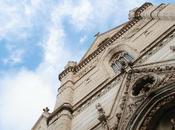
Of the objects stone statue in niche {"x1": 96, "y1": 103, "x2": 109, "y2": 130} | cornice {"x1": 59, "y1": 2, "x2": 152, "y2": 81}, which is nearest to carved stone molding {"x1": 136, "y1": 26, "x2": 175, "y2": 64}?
stone statue in niche {"x1": 96, "y1": 103, "x2": 109, "y2": 130}

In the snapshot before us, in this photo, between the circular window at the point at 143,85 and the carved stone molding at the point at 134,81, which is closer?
the carved stone molding at the point at 134,81

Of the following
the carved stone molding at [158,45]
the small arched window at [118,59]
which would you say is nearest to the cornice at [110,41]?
the small arched window at [118,59]

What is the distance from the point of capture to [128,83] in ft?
47.8

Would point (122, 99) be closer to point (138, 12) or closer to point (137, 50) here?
point (137, 50)

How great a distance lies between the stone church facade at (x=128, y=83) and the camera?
12.2 meters

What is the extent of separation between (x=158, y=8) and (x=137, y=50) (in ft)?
10.6

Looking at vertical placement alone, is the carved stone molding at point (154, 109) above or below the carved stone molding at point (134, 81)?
below

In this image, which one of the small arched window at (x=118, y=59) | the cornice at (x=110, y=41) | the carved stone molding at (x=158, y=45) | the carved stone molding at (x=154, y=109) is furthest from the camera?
the cornice at (x=110, y=41)

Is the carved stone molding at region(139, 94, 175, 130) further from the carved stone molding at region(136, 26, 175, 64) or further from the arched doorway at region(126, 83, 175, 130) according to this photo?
the carved stone molding at region(136, 26, 175, 64)

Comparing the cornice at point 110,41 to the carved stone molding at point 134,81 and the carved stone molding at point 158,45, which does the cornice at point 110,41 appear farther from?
the carved stone molding at point 134,81

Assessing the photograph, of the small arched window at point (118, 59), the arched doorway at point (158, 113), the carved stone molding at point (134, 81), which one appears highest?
the small arched window at point (118, 59)

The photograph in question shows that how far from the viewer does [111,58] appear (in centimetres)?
2100

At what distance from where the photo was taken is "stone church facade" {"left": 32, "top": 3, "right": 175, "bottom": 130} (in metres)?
12.2

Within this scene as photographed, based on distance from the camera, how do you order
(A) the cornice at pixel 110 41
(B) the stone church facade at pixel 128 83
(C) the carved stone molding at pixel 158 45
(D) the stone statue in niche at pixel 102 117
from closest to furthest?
1. (B) the stone church facade at pixel 128 83
2. (D) the stone statue in niche at pixel 102 117
3. (C) the carved stone molding at pixel 158 45
4. (A) the cornice at pixel 110 41
